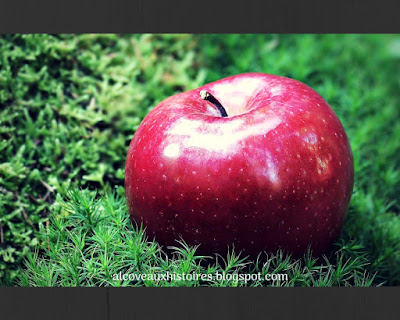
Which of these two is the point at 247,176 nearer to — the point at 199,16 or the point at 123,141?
the point at 199,16

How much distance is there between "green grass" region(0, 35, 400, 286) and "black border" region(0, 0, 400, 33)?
50 cm

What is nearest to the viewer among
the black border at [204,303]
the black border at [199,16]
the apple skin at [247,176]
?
the apple skin at [247,176]

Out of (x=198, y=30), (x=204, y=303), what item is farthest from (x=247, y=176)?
(x=198, y=30)

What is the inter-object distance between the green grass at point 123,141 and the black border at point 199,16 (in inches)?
19.9

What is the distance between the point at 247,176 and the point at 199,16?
0.75 metres

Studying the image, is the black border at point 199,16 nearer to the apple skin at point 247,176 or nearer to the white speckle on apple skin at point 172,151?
the apple skin at point 247,176

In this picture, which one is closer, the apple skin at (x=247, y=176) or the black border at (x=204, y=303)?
the apple skin at (x=247, y=176)

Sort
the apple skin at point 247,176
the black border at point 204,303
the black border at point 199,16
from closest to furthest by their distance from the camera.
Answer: the apple skin at point 247,176, the black border at point 204,303, the black border at point 199,16

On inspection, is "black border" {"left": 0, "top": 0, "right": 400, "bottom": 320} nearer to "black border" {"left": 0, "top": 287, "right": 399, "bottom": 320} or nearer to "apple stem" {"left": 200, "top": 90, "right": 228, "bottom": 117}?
"black border" {"left": 0, "top": 287, "right": 399, "bottom": 320}

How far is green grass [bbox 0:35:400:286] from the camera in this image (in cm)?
184

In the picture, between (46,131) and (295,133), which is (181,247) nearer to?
(295,133)

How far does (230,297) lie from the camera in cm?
181

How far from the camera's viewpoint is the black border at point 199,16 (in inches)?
77.8

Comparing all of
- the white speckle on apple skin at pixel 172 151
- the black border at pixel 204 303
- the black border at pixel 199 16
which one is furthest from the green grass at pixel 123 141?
the black border at pixel 199 16
